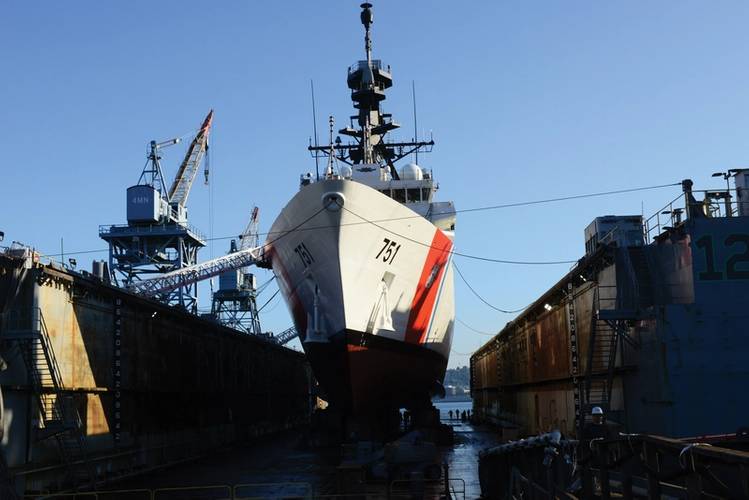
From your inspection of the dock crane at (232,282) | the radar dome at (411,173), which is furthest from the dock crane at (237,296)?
the radar dome at (411,173)

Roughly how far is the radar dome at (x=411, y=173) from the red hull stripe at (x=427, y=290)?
5.29 meters

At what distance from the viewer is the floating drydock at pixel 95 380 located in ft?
63.9

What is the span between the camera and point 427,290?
30156 mm

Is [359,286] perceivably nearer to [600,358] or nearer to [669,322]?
[600,358]

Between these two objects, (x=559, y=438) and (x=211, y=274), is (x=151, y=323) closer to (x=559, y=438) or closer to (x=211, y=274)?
(x=559, y=438)

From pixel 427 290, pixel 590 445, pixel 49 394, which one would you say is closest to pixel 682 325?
pixel 590 445

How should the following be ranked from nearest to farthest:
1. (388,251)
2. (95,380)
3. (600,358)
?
(600,358) → (95,380) → (388,251)

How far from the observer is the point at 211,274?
60.7 metres

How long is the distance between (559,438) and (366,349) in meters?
14.5

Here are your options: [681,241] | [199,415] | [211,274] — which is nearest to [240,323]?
[211,274]

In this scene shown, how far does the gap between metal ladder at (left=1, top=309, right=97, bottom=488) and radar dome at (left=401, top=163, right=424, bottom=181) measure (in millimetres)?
19963

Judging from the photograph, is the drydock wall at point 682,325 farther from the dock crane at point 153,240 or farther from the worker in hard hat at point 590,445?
the dock crane at point 153,240

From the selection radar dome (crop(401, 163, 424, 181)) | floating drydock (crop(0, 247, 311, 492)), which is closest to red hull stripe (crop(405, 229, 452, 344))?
radar dome (crop(401, 163, 424, 181))

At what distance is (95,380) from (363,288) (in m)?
8.94
